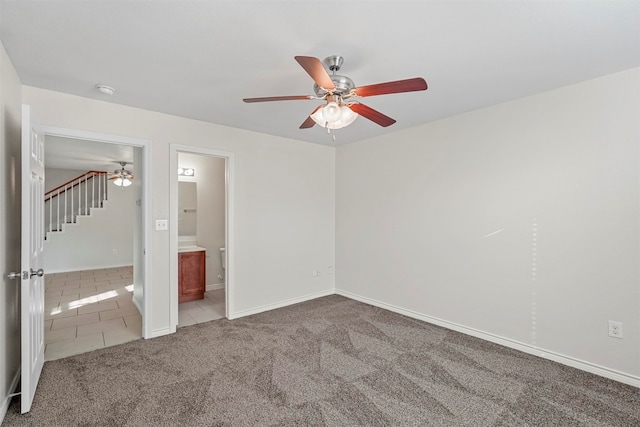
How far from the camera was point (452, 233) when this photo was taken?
3.56 metres

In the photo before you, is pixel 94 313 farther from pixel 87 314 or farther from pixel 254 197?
pixel 254 197

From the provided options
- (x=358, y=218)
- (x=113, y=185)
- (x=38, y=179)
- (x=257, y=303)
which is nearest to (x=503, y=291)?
(x=358, y=218)

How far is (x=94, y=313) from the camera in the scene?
4129mm

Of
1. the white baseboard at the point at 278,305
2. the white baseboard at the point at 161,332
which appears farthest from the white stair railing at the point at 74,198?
the white baseboard at the point at 278,305

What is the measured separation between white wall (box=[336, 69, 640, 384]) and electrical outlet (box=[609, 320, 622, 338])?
0.03m

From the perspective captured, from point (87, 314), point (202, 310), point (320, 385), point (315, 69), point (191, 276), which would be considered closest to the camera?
point (315, 69)

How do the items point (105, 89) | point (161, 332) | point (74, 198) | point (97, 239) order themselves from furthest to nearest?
1. point (74, 198)
2. point (97, 239)
3. point (161, 332)
4. point (105, 89)

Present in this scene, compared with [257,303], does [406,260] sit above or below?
above

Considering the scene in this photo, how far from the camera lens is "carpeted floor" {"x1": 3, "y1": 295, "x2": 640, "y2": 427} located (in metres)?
2.04

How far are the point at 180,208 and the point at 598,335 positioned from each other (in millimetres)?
5759

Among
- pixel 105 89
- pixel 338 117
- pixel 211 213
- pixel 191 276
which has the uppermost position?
pixel 105 89

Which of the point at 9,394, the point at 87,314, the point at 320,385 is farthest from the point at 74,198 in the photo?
the point at 320,385

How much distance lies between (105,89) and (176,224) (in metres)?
1.44

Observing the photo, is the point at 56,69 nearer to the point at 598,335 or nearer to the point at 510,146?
the point at 510,146
